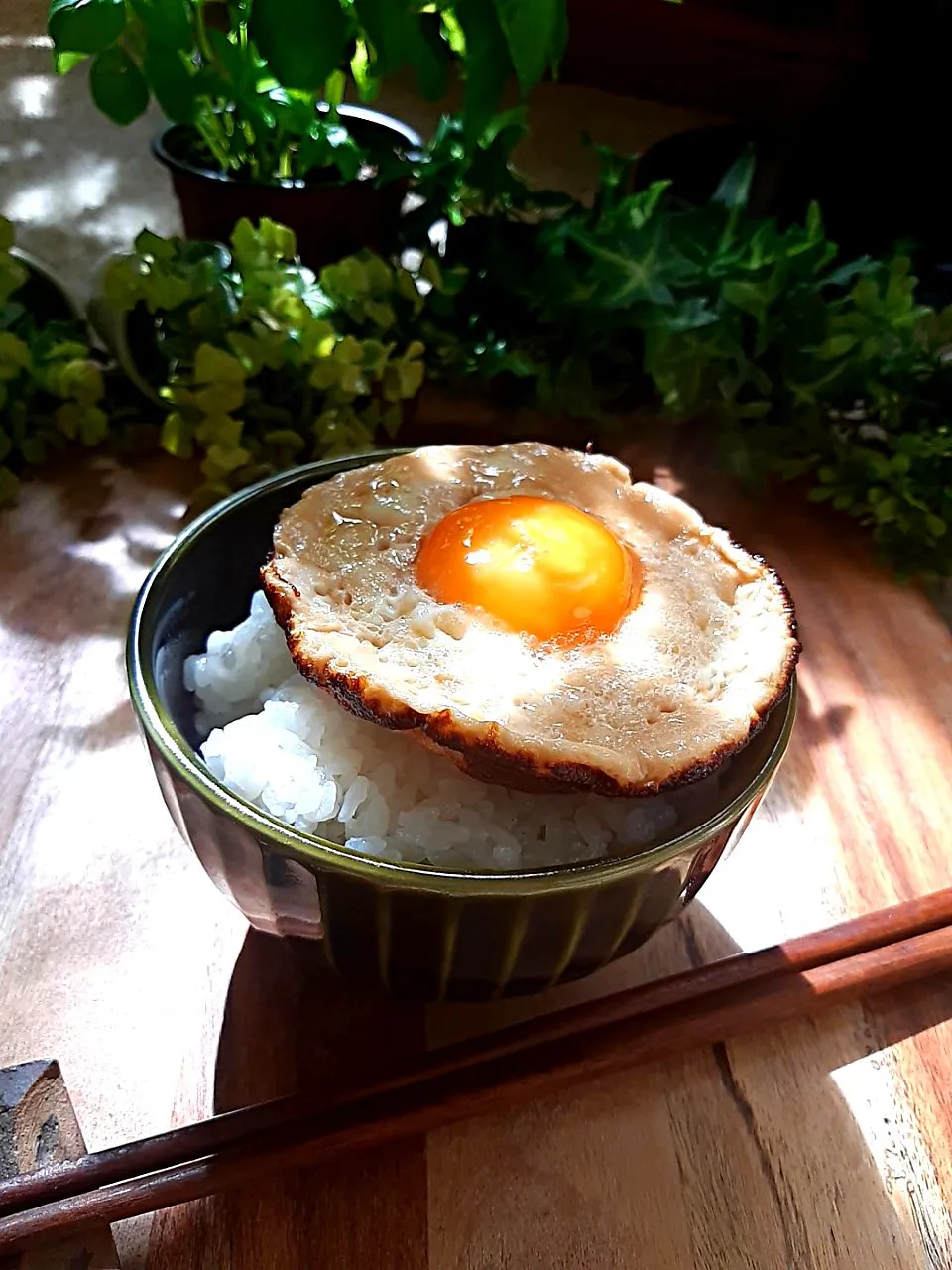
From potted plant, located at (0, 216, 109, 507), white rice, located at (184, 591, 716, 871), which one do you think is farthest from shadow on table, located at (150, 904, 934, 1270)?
potted plant, located at (0, 216, 109, 507)

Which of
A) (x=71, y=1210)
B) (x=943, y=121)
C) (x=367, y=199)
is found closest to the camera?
(x=71, y=1210)

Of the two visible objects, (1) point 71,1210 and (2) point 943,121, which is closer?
(1) point 71,1210

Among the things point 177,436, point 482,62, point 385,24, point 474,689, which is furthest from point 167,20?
point 474,689

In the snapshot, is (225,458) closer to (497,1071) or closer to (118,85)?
(118,85)

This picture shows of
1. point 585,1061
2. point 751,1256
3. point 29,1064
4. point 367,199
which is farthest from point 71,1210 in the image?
point 367,199

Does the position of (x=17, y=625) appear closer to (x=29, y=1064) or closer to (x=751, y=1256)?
(x=29, y=1064)

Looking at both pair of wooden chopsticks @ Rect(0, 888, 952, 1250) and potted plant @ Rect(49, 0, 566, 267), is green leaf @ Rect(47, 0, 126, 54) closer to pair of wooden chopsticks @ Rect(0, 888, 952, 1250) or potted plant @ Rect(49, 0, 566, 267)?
potted plant @ Rect(49, 0, 566, 267)
